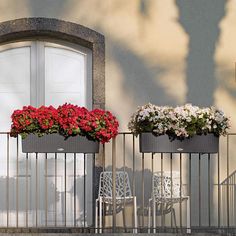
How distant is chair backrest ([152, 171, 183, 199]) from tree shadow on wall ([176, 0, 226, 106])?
3.28ft

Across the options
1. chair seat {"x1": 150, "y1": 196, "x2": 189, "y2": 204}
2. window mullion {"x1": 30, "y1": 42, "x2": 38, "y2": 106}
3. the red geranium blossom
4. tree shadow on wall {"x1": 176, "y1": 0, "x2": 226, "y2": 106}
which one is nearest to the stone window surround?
window mullion {"x1": 30, "y1": 42, "x2": 38, "y2": 106}

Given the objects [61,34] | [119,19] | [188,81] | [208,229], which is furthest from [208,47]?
[208,229]

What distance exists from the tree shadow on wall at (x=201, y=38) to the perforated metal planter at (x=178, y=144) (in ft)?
6.12

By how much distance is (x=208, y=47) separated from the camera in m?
9.88

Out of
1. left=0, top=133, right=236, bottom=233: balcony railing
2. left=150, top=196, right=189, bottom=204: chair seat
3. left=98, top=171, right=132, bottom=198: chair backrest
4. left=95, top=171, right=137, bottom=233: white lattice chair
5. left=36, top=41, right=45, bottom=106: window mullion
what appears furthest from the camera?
left=36, top=41, right=45, bottom=106: window mullion

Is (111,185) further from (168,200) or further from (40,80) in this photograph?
(40,80)

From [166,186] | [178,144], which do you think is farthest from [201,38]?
[178,144]

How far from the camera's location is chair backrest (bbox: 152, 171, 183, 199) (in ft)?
30.0

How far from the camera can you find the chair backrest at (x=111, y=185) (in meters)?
9.37

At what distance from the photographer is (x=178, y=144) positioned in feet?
26.2

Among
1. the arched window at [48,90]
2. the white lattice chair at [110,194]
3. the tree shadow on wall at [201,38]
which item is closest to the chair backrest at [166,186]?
the white lattice chair at [110,194]

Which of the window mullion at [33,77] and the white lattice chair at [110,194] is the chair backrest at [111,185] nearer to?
the white lattice chair at [110,194]

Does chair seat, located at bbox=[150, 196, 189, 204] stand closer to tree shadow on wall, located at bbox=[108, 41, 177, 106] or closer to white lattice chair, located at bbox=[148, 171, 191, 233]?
white lattice chair, located at bbox=[148, 171, 191, 233]

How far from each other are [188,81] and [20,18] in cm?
209
